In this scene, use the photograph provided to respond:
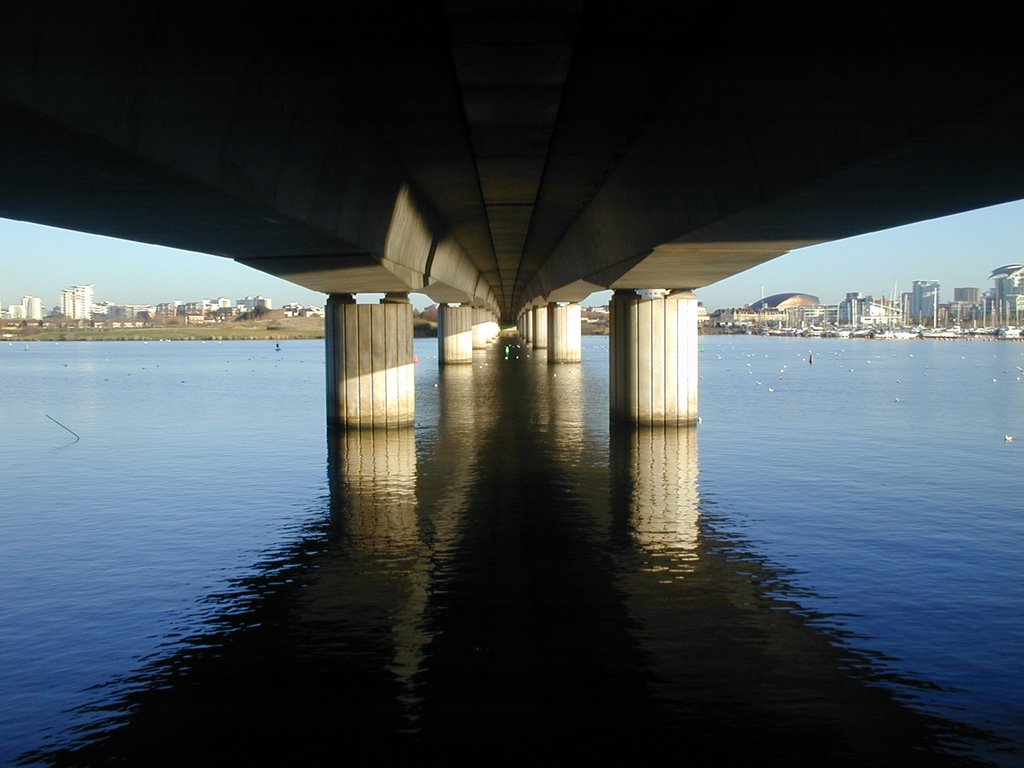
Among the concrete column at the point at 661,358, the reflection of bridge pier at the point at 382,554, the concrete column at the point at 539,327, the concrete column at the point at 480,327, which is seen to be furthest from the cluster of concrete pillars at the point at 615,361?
the concrete column at the point at 480,327

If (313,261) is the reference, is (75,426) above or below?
below

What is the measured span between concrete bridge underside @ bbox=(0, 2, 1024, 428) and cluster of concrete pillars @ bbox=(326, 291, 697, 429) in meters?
15.6

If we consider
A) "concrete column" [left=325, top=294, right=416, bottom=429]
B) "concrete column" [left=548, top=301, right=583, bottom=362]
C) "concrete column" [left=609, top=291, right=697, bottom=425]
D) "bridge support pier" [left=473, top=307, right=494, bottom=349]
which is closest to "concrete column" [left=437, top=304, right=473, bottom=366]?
"concrete column" [left=548, top=301, right=583, bottom=362]

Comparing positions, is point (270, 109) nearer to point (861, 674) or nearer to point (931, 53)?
point (931, 53)

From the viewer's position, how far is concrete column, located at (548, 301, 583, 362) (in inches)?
3777

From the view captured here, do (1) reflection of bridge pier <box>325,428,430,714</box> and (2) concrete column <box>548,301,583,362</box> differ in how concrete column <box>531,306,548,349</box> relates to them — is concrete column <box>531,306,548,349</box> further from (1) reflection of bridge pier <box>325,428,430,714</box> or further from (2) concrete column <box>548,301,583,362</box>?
(1) reflection of bridge pier <box>325,428,430,714</box>

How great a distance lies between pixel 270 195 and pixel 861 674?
450 inches

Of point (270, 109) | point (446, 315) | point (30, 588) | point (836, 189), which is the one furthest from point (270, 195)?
point (446, 315)

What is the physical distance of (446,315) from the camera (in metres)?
99.6

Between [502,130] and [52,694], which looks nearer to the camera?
[52,694]

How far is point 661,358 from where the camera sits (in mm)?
41531

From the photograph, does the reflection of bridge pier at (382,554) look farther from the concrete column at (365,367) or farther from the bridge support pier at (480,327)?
the bridge support pier at (480,327)

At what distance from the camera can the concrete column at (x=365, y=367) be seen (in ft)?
139

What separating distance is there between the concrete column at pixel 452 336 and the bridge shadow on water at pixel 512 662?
73923 millimetres
